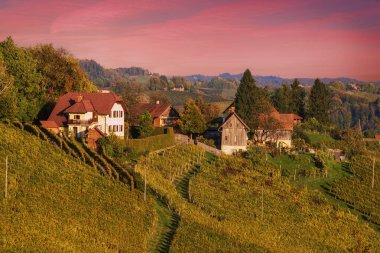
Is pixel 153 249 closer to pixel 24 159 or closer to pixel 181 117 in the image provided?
pixel 24 159

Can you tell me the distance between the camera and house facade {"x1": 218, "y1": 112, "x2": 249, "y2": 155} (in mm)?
80812

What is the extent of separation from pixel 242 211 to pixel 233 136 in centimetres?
3014

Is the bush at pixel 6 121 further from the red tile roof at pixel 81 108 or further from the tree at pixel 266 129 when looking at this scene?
the tree at pixel 266 129

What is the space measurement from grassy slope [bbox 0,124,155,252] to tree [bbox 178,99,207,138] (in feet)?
104

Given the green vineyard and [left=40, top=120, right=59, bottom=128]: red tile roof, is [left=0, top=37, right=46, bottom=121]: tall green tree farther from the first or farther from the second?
the green vineyard

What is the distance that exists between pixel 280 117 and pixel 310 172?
75.8 ft

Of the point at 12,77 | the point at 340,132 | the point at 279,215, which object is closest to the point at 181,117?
the point at 12,77

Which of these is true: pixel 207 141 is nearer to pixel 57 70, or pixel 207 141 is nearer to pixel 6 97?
pixel 57 70

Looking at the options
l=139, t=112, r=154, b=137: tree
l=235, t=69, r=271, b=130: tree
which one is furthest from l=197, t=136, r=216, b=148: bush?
l=235, t=69, r=271, b=130: tree

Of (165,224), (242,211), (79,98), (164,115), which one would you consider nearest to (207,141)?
(164,115)

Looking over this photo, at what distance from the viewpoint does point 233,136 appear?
81000 millimetres

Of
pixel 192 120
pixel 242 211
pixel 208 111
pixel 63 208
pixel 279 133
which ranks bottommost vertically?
pixel 242 211

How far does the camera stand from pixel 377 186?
6950 cm

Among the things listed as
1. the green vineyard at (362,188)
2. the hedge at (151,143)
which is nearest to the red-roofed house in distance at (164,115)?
the hedge at (151,143)
